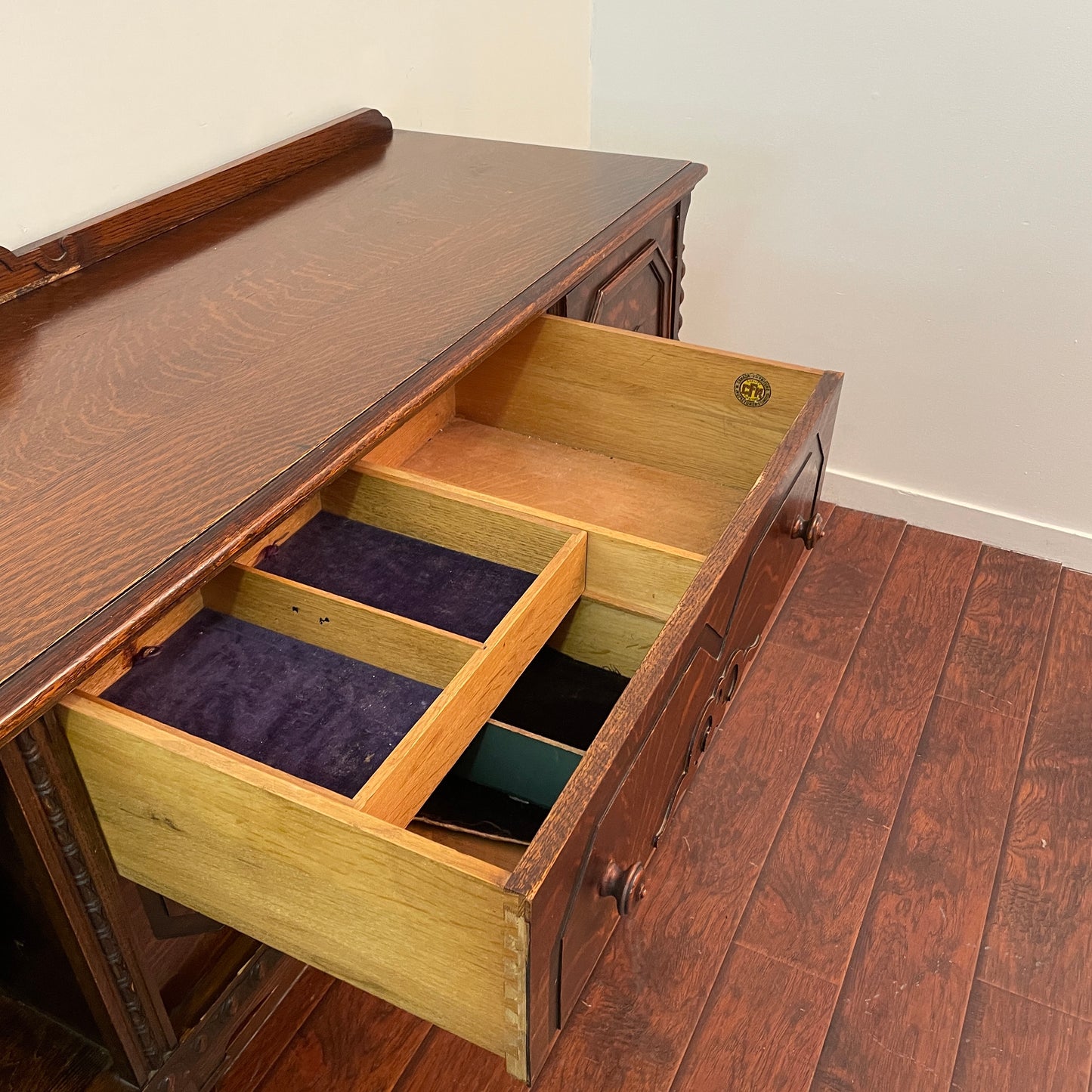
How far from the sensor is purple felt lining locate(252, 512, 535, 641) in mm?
989

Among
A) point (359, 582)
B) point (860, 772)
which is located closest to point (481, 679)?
point (359, 582)

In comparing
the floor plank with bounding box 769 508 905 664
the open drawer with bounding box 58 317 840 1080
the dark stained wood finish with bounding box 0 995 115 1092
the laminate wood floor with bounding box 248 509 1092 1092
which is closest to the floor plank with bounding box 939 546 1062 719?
the laminate wood floor with bounding box 248 509 1092 1092

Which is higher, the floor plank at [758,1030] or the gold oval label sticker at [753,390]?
the gold oval label sticker at [753,390]

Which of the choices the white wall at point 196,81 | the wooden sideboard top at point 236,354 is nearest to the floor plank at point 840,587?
the wooden sideboard top at point 236,354

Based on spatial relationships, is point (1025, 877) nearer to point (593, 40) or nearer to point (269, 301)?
point (269, 301)

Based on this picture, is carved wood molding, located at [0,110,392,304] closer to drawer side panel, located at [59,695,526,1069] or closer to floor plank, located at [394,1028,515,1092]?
drawer side panel, located at [59,695,526,1069]

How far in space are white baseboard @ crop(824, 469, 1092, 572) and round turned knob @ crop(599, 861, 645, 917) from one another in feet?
4.89

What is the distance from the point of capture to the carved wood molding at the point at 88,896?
691mm

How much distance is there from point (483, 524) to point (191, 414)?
A: 1.06 ft

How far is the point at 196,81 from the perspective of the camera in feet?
3.66

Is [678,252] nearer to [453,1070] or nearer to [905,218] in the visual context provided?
[905,218]

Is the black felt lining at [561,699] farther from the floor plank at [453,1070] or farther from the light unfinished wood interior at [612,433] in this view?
the floor plank at [453,1070]

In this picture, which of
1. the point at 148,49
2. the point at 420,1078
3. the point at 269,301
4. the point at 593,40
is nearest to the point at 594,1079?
the point at 420,1078

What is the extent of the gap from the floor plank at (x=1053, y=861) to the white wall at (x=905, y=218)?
0.41 meters
